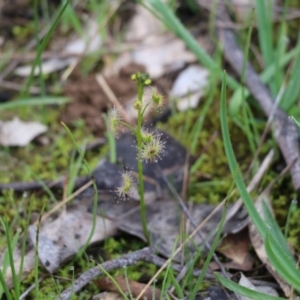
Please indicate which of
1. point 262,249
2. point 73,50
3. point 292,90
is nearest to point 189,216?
point 262,249

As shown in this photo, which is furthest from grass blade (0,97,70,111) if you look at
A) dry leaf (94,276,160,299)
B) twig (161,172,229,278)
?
dry leaf (94,276,160,299)

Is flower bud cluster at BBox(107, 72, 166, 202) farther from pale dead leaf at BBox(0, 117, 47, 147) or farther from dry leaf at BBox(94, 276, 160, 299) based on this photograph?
pale dead leaf at BBox(0, 117, 47, 147)

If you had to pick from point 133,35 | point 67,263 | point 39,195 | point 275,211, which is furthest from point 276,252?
point 133,35

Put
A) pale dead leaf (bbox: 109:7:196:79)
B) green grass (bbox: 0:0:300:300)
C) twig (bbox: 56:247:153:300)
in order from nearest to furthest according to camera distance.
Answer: twig (bbox: 56:247:153:300)
green grass (bbox: 0:0:300:300)
pale dead leaf (bbox: 109:7:196:79)

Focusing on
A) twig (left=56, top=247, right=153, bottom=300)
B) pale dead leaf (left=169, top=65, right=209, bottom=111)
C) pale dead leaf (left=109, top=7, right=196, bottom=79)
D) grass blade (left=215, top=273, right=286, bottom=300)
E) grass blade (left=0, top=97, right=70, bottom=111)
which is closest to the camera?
grass blade (left=215, top=273, right=286, bottom=300)

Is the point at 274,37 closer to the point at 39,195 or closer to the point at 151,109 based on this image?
the point at 151,109

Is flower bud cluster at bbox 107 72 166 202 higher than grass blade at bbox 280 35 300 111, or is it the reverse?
flower bud cluster at bbox 107 72 166 202

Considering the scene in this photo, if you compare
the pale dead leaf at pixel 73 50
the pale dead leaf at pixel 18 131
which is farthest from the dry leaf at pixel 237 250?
the pale dead leaf at pixel 73 50

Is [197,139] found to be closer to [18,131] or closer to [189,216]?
[189,216]
